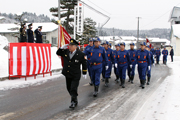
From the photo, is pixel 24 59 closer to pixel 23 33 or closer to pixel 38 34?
pixel 23 33

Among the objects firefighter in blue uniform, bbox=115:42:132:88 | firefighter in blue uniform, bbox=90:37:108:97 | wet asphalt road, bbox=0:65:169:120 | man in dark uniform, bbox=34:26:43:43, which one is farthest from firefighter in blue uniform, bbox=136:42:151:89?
man in dark uniform, bbox=34:26:43:43

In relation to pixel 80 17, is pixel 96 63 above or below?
below

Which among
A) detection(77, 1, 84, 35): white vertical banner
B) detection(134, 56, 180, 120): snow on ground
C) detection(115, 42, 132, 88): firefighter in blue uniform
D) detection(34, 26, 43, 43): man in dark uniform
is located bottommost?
detection(134, 56, 180, 120): snow on ground

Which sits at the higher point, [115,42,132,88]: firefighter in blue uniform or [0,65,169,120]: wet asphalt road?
[115,42,132,88]: firefighter in blue uniform

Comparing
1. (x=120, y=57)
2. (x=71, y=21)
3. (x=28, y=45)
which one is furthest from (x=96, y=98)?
(x=71, y=21)

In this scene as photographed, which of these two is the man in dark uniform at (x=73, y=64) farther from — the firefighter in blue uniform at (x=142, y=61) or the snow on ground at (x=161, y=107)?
the firefighter in blue uniform at (x=142, y=61)

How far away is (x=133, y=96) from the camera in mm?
7301

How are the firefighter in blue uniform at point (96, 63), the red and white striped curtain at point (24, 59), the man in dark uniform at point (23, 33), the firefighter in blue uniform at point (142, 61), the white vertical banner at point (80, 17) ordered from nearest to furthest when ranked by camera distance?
the firefighter in blue uniform at point (96, 63) < the firefighter in blue uniform at point (142, 61) < the red and white striped curtain at point (24, 59) < the man in dark uniform at point (23, 33) < the white vertical banner at point (80, 17)

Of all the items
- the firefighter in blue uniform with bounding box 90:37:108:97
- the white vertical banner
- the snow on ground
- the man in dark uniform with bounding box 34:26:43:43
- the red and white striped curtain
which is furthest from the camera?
the white vertical banner

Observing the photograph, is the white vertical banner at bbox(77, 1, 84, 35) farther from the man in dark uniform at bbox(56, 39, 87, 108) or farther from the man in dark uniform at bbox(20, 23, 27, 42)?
the man in dark uniform at bbox(56, 39, 87, 108)

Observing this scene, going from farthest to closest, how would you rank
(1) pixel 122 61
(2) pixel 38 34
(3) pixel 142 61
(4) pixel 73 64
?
(2) pixel 38 34 → (1) pixel 122 61 → (3) pixel 142 61 → (4) pixel 73 64

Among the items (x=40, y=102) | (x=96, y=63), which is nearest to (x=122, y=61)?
(x=96, y=63)

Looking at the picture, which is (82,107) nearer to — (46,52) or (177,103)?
(177,103)

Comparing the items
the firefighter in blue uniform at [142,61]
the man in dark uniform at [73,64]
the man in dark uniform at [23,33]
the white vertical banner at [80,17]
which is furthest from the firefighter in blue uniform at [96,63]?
the white vertical banner at [80,17]
